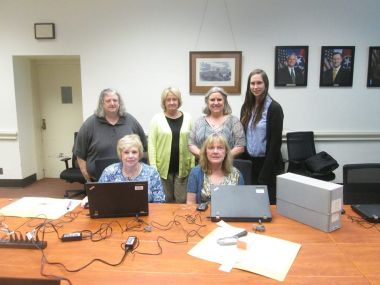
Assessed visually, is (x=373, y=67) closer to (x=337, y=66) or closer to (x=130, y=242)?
(x=337, y=66)

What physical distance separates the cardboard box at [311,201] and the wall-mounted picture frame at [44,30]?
350cm

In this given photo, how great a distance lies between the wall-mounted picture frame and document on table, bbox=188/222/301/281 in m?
3.52

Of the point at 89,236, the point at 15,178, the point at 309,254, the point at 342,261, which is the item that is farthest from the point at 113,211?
the point at 15,178

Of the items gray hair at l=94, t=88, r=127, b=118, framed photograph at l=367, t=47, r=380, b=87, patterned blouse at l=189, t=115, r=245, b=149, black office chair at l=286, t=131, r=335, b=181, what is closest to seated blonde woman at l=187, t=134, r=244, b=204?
patterned blouse at l=189, t=115, r=245, b=149

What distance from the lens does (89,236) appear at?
1498 mm

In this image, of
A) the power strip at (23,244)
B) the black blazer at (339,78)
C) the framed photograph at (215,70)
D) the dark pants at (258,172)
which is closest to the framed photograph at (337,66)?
the black blazer at (339,78)

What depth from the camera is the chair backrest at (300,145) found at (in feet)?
12.4

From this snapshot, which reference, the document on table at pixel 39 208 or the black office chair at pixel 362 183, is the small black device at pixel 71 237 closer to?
the document on table at pixel 39 208

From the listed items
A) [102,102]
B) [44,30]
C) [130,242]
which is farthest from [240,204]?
[44,30]

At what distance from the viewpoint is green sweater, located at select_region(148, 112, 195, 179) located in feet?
8.75

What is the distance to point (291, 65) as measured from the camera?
3752 mm

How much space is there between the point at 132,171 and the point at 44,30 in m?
2.84

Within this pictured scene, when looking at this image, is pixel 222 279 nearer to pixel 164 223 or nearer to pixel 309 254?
pixel 309 254

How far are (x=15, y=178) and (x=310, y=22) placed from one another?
14.6ft
